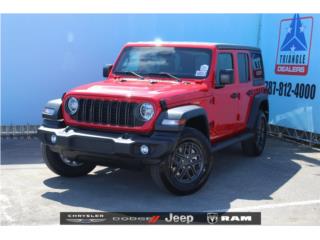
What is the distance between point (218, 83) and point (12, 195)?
3109mm

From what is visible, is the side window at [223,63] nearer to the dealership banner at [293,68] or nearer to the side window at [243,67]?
the side window at [243,67]

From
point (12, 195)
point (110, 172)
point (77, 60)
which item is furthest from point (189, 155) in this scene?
point (77, 60)

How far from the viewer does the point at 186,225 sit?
4609 millimetres

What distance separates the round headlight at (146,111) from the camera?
502 centimetres

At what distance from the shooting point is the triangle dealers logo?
29.2 ft

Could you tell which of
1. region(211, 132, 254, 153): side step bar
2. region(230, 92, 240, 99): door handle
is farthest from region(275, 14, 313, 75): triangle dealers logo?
region(230, 92, 240, 99): door handle

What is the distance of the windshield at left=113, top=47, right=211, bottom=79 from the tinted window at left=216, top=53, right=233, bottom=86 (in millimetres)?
198

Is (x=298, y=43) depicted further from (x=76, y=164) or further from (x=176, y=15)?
(x=76, y=164)

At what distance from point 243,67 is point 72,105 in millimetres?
3086

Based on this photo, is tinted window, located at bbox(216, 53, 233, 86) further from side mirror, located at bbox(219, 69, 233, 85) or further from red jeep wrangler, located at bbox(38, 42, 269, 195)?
side mirror, located at bbox(219, 69, 233, 85)

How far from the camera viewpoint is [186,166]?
531 centimetres

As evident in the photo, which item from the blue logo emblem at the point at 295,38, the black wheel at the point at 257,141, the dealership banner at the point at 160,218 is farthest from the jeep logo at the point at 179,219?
the blue logo emblem at the point at 295,38

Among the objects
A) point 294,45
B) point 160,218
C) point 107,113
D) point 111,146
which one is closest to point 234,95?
point 107,113

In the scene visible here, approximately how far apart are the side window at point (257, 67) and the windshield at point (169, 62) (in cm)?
167
